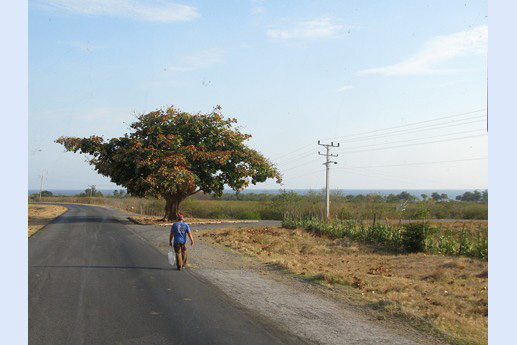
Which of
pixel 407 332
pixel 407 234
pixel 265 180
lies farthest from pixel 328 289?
pixel 265 180

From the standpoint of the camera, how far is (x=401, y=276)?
15.9 meters

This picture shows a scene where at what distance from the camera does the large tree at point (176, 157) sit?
108ft

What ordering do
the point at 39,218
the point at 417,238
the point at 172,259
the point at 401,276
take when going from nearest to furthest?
the point at 172,259 < the point at 401,276 < the point at 417,238 < the point at 39,218

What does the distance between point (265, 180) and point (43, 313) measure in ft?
95.3

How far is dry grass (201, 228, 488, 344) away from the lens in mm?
9438

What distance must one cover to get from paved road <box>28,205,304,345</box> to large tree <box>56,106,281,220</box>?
16882 millimetres

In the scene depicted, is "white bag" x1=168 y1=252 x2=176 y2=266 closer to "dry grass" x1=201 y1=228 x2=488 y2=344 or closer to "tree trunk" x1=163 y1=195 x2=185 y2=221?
"dry grass" x1=201 y1=228 x2=488 y2=344

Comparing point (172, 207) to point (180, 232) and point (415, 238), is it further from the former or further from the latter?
point (180, 232)

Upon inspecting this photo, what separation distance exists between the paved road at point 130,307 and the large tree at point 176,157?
16.9 meters

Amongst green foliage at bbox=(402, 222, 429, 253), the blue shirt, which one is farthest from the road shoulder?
green foliage at bbox=(402, 222, 429, 253)

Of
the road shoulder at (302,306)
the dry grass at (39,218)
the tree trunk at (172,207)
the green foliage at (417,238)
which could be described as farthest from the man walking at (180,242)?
the tree trunk at (172,207)

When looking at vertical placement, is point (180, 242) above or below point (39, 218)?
above

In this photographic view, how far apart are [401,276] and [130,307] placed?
956 centimetres

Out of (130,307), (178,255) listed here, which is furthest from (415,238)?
(130,307)
